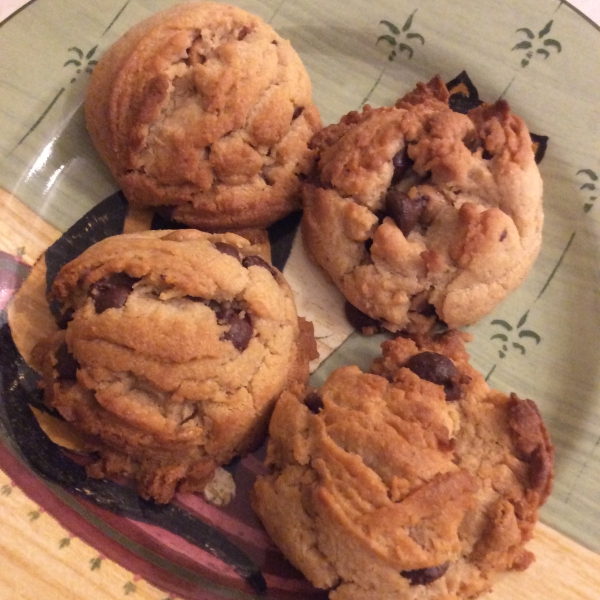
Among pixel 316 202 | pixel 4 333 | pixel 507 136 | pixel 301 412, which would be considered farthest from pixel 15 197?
pixel 507 136

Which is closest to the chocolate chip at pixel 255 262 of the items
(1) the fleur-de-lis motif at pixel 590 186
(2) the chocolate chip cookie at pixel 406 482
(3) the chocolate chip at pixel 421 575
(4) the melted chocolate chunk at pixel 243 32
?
(2) the chocolate chip cookie at pixel 406 482

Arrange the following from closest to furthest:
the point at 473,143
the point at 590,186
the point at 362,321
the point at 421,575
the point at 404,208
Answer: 1. the point at 421,575
2. the point at 404,208
3. the point at 473,143
4. the point at 362,321
5. the point at 590,186

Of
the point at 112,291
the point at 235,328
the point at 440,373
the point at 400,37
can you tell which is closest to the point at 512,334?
the point at 440,373

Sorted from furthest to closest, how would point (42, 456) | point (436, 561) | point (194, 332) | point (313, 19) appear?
point (313, 19) → point (42, 456) → point (194, 332) → point (436, 561)

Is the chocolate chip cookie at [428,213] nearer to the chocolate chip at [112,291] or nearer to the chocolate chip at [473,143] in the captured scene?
the chocolate chip at [473,143]

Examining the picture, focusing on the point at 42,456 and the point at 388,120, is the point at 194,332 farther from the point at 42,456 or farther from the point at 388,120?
the point at 388,120

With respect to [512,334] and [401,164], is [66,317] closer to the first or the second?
[401,164]
